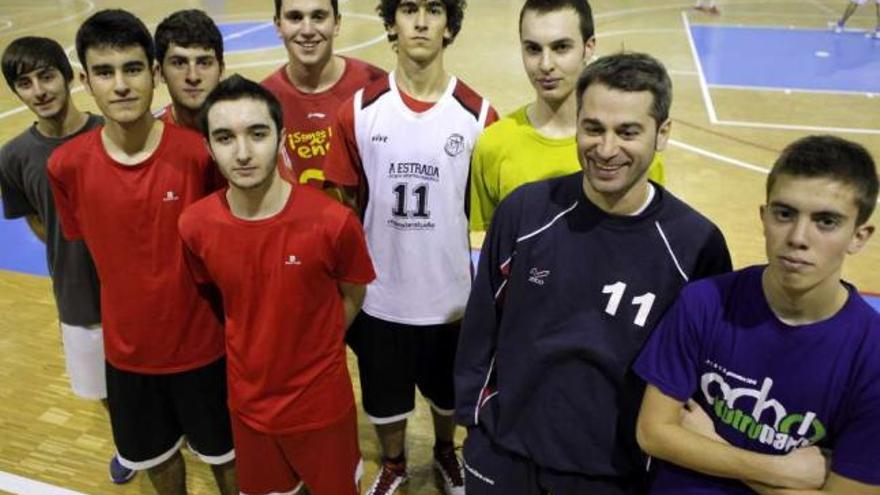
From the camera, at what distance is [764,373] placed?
1760 mm

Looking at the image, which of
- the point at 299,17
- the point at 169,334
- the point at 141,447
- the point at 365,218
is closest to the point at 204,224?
the point at 169,334

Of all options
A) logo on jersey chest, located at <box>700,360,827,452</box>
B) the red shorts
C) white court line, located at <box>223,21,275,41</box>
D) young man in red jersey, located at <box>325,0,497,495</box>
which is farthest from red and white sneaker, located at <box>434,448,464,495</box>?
white court line, located at <box>223,21,275,41</box>

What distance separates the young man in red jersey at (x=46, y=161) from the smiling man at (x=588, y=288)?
1922 millimetres

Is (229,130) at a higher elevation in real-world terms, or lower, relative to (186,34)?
lower

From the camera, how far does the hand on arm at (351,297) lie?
2.64 meters

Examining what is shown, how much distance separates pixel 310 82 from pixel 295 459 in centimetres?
169

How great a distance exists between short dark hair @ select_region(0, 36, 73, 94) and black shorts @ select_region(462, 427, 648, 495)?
92.6 inches

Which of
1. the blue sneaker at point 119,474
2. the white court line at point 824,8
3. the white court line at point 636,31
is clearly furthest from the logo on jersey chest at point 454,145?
the white court line at point 824,8

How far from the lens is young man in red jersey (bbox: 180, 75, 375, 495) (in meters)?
2.39

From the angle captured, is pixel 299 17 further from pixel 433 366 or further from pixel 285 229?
pixel 433 366

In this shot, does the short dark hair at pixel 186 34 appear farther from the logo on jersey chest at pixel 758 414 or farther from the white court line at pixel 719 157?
the white court line at pixel 719 157

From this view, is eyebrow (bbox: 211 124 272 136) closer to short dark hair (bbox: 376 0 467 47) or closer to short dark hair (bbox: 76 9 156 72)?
short dark hair (bbox: 76 9 156 72)

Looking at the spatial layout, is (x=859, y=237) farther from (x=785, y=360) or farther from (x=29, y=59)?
(x=29, y=59)

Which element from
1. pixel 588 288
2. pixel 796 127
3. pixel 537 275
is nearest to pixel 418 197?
pixel 537 275
